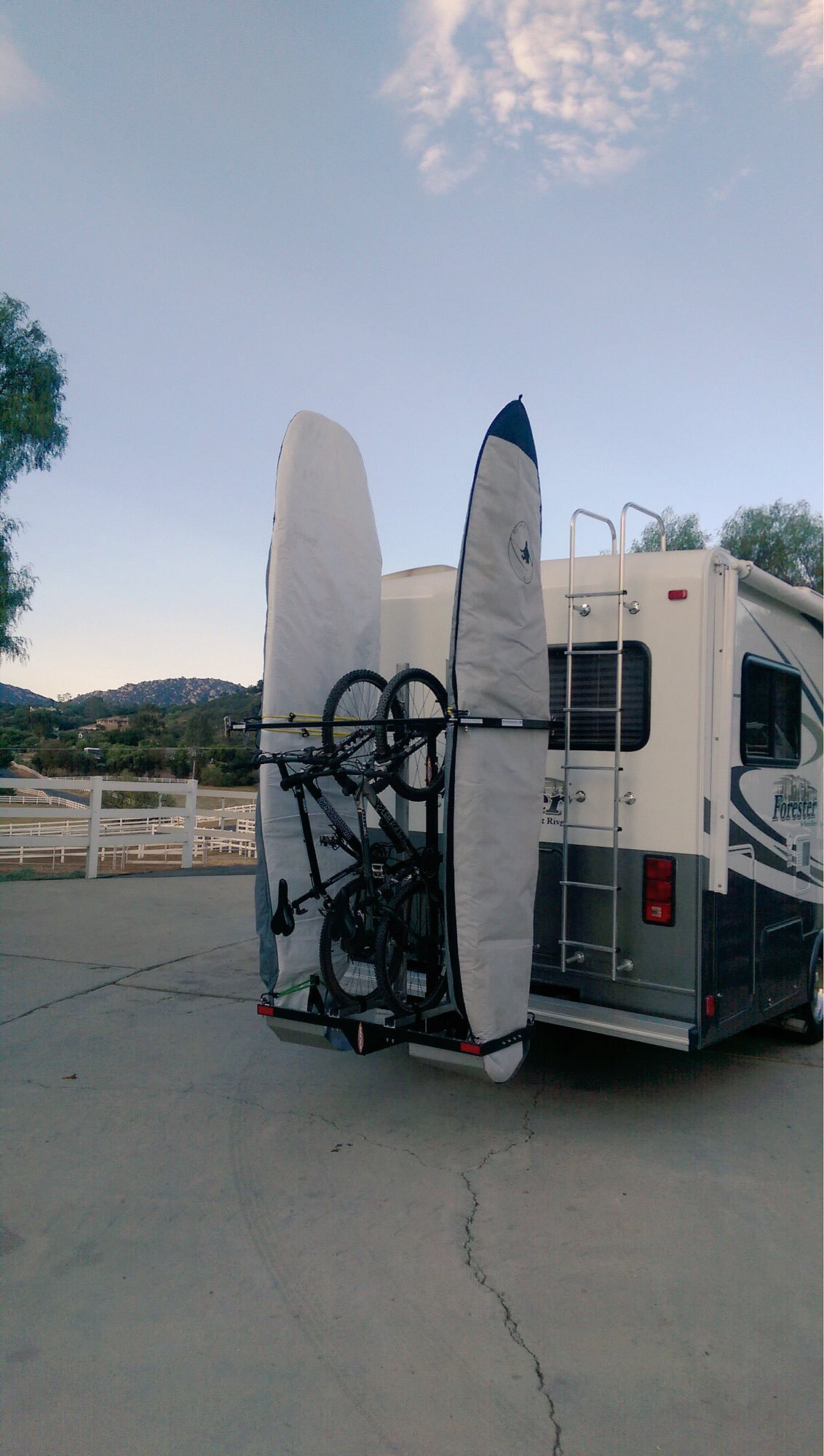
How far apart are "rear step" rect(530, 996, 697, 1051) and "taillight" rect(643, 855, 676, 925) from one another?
0.45m

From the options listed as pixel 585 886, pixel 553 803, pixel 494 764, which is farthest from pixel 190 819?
pixel 494 764

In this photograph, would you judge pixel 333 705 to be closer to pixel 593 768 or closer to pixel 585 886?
pixel 593 768

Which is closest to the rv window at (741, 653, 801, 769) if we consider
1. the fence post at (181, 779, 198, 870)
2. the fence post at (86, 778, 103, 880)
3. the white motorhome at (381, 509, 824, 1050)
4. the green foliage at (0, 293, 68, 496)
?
the white motorhome at (381, 509, 824, 1050)

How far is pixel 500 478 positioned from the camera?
13.6 feet

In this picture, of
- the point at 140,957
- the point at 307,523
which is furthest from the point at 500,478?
the point at 140,957

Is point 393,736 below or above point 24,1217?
above

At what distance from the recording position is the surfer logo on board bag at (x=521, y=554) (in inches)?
165

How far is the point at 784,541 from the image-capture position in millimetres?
32750

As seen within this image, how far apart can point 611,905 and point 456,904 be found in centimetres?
105

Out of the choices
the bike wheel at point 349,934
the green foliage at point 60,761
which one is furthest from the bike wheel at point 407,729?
the green foliage at point 60,761

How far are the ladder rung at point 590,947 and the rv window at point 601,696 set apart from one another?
0.95 meters

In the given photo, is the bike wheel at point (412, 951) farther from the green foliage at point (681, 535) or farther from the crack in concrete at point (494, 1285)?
the green foliage at point (681, 535)

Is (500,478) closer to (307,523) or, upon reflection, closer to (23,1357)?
(307,523)

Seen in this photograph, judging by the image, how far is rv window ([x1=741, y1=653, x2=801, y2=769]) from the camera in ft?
16.3
